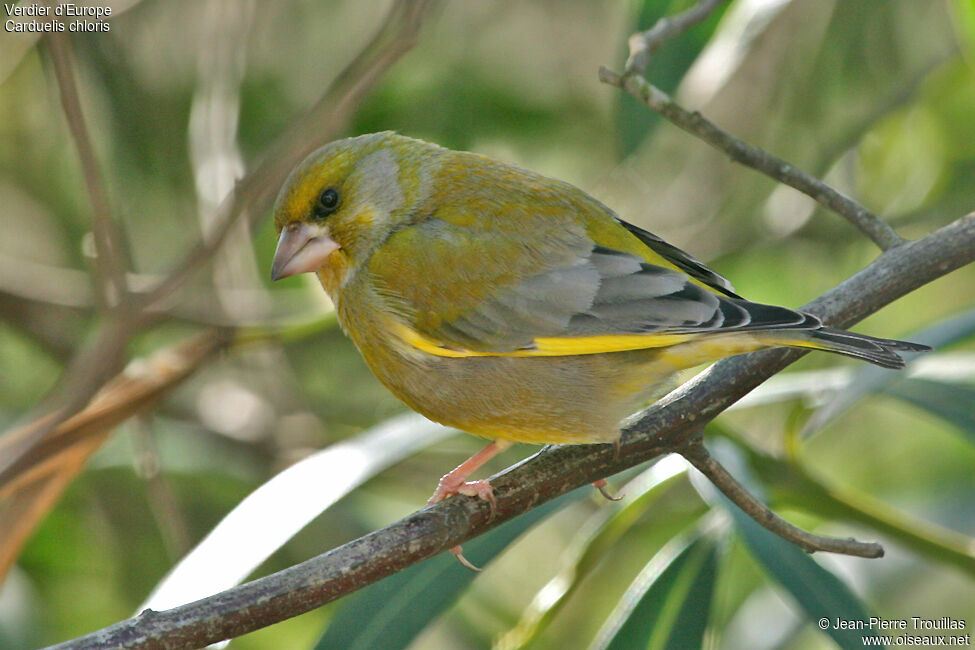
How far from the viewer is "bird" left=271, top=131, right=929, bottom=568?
7.98 ft

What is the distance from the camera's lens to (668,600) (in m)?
2.71

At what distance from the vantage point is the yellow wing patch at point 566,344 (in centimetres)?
239

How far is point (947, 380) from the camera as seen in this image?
10.1 feet

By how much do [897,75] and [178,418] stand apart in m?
3.42

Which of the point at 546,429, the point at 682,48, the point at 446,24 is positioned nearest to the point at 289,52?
the point at 446,24

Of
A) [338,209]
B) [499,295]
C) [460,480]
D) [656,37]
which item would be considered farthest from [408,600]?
[656,37]

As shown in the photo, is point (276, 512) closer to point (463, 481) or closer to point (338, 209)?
point (463, 481)

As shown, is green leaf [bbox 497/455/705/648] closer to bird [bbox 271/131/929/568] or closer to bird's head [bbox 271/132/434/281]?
bird [bbox 271/131/929/568]

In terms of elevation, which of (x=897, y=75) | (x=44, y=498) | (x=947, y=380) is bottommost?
(x=947, y=380)

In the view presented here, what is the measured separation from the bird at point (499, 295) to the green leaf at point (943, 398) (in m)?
0.66

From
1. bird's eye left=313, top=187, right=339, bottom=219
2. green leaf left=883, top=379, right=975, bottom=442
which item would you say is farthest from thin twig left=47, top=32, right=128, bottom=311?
green leaf left=883, top=379, right=975, bottom=442

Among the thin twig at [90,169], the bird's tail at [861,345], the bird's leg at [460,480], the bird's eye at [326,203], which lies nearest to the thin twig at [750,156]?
the bird's tail at [861,345]

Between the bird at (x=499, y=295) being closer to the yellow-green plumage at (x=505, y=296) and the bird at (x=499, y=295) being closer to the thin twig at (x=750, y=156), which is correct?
the yellow-green plumage at (x=505, y=296)

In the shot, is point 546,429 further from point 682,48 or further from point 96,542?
point 96,542
